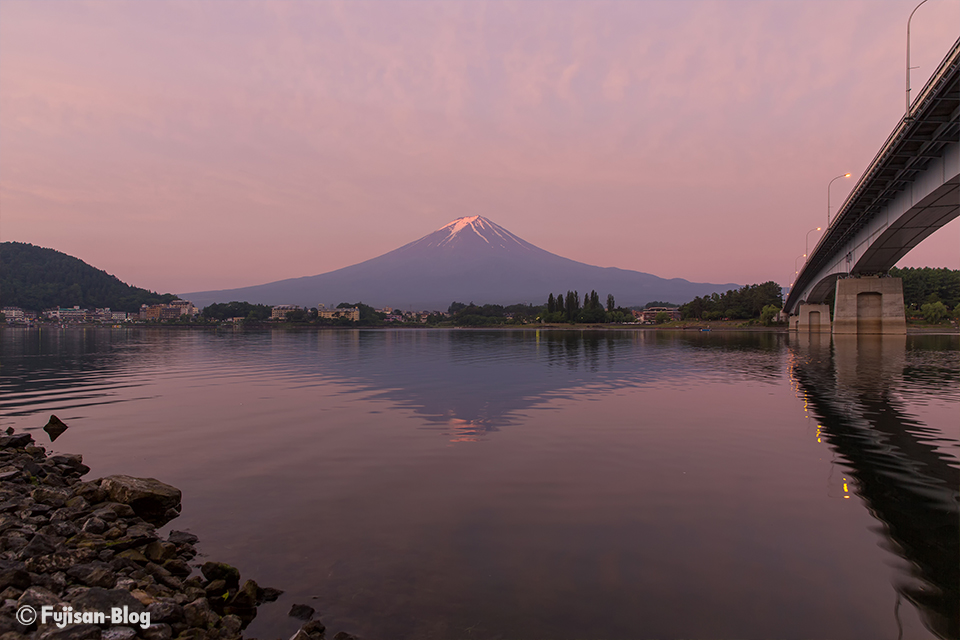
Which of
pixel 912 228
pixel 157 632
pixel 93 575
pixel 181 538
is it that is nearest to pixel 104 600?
pixel 157 632

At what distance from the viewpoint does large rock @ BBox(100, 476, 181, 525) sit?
9.84 m

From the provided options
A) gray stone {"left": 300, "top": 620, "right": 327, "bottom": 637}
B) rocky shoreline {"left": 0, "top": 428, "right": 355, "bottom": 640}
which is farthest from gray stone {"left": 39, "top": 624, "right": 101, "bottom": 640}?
gray stone {"left": 300, "top": 620, "right": 327, "bottom": 637}

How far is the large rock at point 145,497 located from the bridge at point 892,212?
45.2 meters

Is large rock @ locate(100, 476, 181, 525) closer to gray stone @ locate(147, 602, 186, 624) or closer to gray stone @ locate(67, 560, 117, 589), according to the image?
gray stone @ locate(67, 560, 117, 589)

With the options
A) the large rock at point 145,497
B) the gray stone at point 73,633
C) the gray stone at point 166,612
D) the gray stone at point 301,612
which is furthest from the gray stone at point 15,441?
the gray stone at point 301,612

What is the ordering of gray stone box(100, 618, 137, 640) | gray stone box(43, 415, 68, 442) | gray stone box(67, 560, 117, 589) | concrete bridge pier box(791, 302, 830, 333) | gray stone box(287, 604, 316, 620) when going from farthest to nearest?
concrete bridge pier box(791, 302, 830, 333) → gray stone box(43, 415, 68, 442) → gray stone box(67, 560, 117, 589) → gray stone box(287, 604, 316, 620) → gray stone box(100, 618, 137, 640)

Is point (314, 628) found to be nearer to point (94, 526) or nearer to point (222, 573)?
point (222, 573)

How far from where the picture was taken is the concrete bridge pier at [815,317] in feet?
356

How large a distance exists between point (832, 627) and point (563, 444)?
362 inches

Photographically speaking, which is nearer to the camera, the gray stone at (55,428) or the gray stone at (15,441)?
the gray stone at (15,441)

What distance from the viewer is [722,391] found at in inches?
1039

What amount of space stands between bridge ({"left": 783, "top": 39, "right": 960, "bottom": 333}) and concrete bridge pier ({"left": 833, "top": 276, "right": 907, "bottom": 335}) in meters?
0.12

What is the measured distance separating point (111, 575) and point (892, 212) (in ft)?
230

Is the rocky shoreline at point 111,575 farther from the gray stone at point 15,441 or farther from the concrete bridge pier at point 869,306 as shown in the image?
the concrete bridge pier at point 869,306
